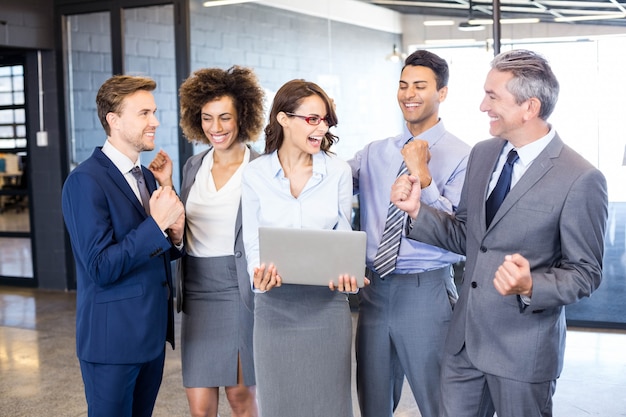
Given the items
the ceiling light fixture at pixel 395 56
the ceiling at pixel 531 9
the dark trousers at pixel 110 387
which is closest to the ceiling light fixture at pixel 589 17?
the ceiling at pixel 531 9

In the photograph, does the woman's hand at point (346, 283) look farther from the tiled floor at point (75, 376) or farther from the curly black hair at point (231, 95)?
the tiled floor at point (75, 376)

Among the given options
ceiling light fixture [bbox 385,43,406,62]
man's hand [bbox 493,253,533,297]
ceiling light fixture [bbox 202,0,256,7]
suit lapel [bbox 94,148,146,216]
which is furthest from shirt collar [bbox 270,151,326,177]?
ceiling light fixture [bbox 202,0,256,7]

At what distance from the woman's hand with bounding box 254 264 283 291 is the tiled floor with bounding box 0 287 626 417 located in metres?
1.84

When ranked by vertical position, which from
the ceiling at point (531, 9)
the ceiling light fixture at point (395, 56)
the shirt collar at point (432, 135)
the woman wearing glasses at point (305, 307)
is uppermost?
the ceiling at point (531, 9)

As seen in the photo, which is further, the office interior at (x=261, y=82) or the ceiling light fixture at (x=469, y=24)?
the ceiling light fixture at (x=469, y=24)

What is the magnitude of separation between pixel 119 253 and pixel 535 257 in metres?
1.25

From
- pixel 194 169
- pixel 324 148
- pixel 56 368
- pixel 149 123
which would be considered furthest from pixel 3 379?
pixel 324 148

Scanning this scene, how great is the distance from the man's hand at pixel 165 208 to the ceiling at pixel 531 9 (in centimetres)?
361

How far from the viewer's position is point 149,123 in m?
2.63

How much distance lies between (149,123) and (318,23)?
11.7 feet

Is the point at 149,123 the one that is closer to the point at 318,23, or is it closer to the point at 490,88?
the point at 490,88

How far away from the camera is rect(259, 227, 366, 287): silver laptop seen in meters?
2.33

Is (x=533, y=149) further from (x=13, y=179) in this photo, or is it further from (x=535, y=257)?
(x=13, y=179)

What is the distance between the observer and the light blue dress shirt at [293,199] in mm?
2520
